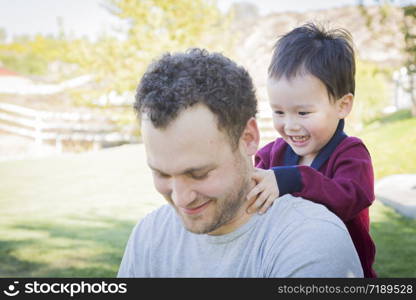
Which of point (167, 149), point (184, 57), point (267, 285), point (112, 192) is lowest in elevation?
point (112, 192)

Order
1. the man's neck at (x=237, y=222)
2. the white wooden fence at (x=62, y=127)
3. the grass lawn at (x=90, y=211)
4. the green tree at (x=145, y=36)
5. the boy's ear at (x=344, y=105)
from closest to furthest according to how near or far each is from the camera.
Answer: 1. the man's neck at (x=237, y=222)
2. the boy's ear at (x=344, y=105)
3. the grass lawn at (x=90, y=211)
4. the green tree at (x=145, y=36)
5. the white wooden fence at (x=62, y=127)

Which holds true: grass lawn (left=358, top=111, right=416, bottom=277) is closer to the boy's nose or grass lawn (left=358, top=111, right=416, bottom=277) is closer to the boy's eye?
the boy's nose

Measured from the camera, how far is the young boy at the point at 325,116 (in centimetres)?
259

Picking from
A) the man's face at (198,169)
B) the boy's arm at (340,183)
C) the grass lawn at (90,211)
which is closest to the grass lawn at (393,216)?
the grass lawn at (90,211)

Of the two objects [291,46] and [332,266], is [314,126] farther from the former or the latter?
[332,266]

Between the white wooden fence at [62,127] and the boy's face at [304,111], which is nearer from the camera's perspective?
the boy's face at [304,111]

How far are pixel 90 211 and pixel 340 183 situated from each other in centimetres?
618

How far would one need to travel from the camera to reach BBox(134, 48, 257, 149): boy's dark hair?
5.68ft

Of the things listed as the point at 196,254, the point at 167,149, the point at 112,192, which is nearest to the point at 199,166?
the point at 167,149

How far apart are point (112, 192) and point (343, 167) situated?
7495 mm

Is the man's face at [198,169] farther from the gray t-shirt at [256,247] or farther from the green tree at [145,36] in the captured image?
the green tree at [145,36]

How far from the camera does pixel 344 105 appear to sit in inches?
113

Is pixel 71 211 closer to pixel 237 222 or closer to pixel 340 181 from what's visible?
pixel 340 181

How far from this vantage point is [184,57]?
1822 mm
